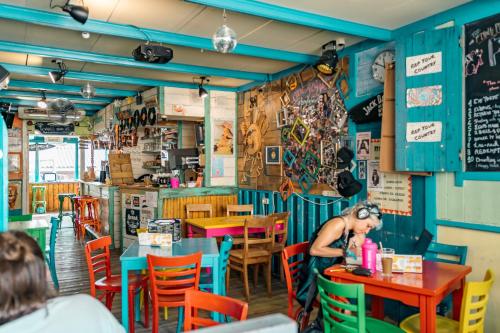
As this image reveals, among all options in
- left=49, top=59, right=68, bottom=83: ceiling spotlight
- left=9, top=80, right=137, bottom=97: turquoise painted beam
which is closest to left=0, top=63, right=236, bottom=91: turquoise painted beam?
left=49, top=59, right=68, bottom=83: ceiling spotlight

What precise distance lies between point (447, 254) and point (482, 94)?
4.51ft

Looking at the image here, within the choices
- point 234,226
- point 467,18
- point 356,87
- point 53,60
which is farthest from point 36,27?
point 467,18

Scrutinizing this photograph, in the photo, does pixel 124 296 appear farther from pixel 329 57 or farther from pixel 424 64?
pixel 424 64

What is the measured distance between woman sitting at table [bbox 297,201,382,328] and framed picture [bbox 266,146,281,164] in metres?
2.65

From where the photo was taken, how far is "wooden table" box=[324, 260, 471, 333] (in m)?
2.40

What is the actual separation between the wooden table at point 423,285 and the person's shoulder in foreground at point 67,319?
5.63ft

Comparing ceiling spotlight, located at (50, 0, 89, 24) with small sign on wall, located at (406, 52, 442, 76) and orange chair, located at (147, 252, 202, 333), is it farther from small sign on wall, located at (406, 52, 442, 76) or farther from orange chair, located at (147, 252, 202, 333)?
small sign on wall, located at (406, 52, 442, 76)

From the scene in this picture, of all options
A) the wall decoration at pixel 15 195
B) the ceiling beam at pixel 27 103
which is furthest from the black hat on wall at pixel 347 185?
the wall decoration at pixel 15 195

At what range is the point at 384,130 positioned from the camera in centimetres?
402

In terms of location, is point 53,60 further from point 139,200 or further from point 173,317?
point 173,317

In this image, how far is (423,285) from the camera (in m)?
2.50

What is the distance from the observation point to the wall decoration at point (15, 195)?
1052 cm

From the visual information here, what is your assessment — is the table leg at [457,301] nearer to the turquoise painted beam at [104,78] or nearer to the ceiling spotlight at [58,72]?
the turquoise painted beam at [104,78]

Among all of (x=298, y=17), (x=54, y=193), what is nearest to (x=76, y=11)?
(x=298, y=17)
